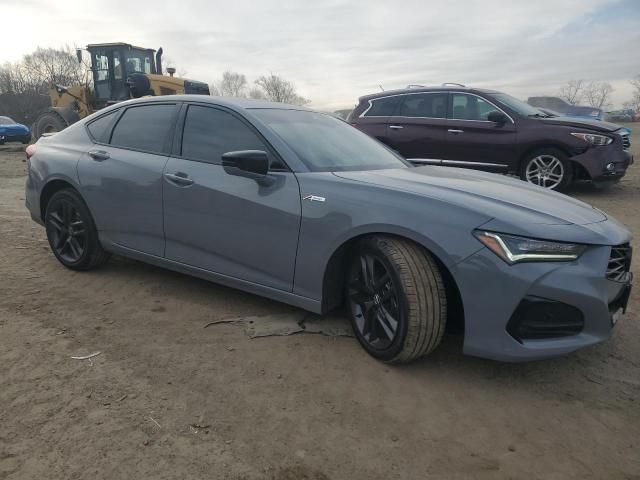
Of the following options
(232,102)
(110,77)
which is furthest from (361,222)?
(110,77)

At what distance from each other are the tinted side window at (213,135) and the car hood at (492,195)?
0.72 metres

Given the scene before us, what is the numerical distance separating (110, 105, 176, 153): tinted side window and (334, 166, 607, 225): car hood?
151 centimetres

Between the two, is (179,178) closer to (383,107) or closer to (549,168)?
(383,107)

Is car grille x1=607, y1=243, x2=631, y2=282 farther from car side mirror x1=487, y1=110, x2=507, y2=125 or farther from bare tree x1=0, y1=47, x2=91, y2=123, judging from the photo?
bare tree x1=0, y1=47, x2=91, y2=123

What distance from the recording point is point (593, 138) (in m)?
7.23

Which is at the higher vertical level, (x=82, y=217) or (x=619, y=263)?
(x=619, y=263)

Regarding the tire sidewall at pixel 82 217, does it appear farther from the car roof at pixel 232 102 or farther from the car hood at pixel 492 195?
the car hood at pixel 492 195

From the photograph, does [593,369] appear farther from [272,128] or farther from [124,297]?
[124,297]

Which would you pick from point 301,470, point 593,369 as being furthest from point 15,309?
point 593,369

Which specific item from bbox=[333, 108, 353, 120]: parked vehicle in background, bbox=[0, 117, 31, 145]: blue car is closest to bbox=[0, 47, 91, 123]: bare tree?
bbox=[0, 117, 31, 145]: blue car

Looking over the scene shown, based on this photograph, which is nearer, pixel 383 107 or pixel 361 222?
pixel 361 222

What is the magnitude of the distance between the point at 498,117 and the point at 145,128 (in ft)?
18.4

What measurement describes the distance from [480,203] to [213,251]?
5.76 ft

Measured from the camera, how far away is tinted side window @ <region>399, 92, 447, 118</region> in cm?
812
